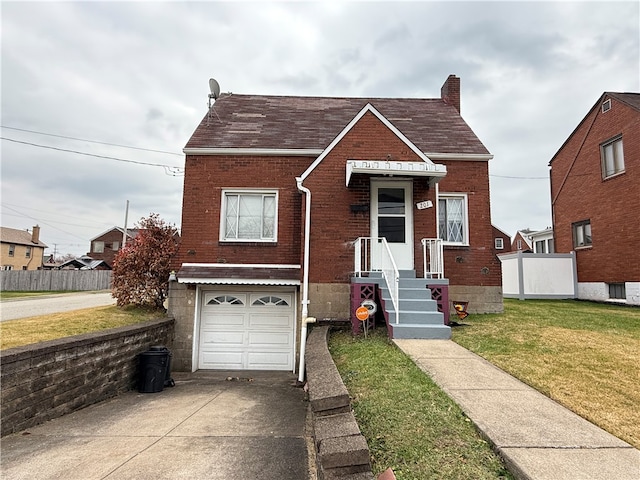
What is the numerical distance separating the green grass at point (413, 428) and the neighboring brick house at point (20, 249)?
5562 centimetres

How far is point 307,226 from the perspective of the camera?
9.48m

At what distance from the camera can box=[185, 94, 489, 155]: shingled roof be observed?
37.1ft

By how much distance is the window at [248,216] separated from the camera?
10.9 metres

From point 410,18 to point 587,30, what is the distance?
5.85m

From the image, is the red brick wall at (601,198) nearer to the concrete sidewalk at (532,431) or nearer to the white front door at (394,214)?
the white front door at (394,214)

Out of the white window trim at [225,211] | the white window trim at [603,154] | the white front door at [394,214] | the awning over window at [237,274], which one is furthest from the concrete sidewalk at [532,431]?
the white window trim at [603,154]

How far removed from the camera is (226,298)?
10.8 m

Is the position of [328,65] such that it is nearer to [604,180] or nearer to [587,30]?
[587,30]

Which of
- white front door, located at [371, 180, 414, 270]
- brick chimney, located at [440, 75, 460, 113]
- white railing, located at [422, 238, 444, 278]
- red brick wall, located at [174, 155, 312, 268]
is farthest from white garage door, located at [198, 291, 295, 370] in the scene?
brick chimney, located at [440, 75, 460, 113]

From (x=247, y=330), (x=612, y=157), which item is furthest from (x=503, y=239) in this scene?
(x=247, y=330)

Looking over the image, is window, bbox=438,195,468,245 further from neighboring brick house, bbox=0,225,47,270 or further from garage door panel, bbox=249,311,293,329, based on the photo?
neighboring brick house, bbox=0,225,47,270

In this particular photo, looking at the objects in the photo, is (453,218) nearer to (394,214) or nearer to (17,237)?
(394,214)

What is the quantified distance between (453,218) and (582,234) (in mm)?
9373

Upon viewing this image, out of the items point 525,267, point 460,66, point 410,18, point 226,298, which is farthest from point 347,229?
point 525,267
